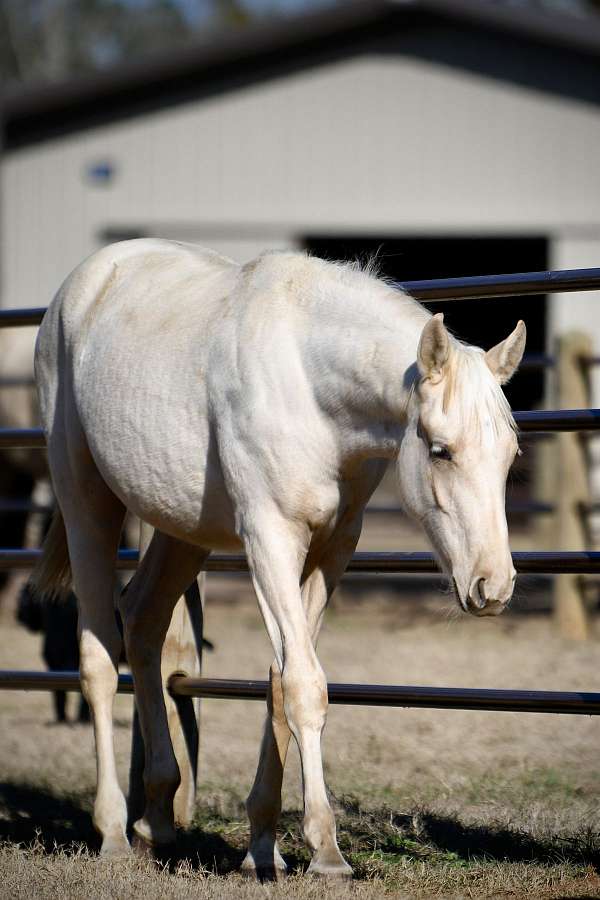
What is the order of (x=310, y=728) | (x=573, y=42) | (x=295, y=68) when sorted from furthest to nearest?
(x=295, y=68) → (x=573, y=42) → (x=310, y=728)

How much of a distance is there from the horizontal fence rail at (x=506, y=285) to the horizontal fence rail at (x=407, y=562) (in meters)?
0.69

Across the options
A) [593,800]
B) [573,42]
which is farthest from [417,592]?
[593,800]

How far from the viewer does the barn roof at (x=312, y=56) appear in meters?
11.1

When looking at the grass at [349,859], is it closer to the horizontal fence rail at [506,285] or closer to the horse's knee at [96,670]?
the horse's knee at [96,670]

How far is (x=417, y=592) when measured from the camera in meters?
9.95

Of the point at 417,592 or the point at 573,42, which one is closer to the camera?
the point at 417,592

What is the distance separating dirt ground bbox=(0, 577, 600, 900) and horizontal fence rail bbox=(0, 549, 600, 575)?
0.65ft

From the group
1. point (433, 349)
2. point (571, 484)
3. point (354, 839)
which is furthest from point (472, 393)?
point (571, 484)

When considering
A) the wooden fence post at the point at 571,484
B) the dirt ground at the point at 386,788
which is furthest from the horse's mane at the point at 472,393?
the wooden fence post at the point at 571,484

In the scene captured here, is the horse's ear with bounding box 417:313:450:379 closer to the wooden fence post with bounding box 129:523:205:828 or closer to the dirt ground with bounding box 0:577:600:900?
the dirt ground with bounding box 0:577:600:900

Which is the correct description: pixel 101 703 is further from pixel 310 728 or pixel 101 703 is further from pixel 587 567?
pixel 587 567

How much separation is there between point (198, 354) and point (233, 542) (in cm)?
48

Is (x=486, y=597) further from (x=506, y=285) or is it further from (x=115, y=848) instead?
(x=115, y=848)

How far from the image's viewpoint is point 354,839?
3332 millimetres
